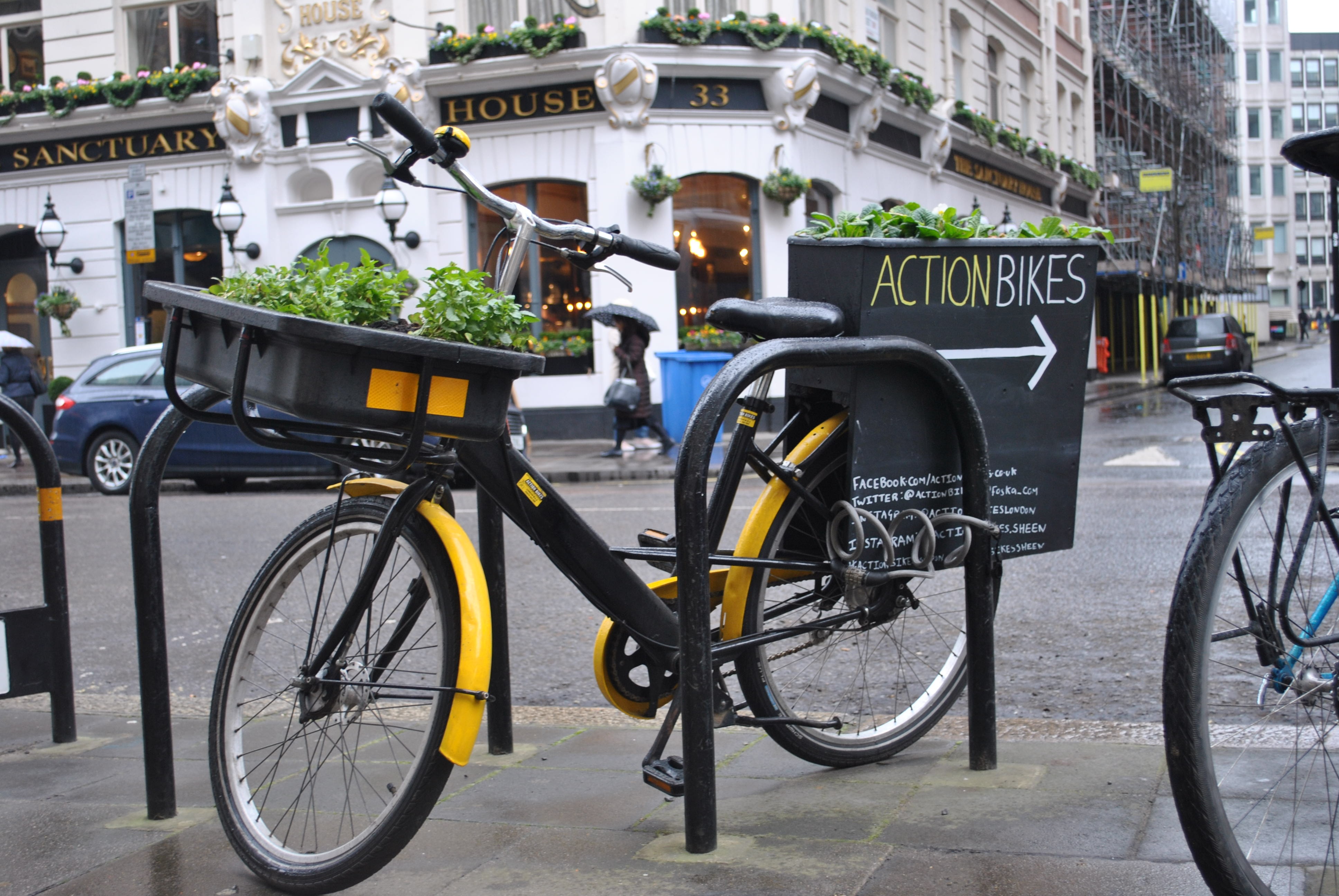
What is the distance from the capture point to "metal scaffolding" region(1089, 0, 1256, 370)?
35938 mm

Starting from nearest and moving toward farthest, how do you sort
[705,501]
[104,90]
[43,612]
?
1. [705,501]
2. [43,612]
3. [104,90]

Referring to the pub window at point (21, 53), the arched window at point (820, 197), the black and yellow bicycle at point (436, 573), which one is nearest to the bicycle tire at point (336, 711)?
the black and yellow bicycle at point (436, 573)

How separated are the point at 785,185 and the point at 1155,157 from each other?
26714 mm

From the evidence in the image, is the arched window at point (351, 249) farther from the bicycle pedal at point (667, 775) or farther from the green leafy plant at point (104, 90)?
the bicycle pedal at point (667, 775)

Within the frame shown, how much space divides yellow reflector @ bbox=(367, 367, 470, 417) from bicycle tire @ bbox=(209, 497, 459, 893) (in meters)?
0.29

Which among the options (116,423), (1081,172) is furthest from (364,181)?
(1081,172)

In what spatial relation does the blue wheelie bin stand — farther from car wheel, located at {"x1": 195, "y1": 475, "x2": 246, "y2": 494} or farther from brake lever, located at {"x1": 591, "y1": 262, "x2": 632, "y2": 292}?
brake lever, located at {"x1": 591, "y1": 262, "x2": 632, "y2": 292}

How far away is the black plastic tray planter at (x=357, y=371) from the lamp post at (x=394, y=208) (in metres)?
16.5

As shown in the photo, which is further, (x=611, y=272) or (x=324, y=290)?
(x=611, y=272)

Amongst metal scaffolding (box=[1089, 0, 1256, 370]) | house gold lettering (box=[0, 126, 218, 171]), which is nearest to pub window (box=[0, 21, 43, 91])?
house gold lettering (box=[0, 126, 218, 171])

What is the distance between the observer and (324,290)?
2.45 m

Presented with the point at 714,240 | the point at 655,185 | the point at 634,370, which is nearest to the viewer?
the point at 634,370

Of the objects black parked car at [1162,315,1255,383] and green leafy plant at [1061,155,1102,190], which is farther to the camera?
green leafy plant at [1061,155,1102,190]

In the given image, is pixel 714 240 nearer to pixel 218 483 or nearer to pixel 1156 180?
Answer: pixel 218 483
